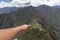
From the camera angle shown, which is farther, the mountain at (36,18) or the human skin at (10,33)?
the mountain at (36,18)

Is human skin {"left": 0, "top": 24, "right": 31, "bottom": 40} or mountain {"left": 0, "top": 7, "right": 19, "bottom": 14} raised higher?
human skin {"left": 0, "top": 24, "right": 31, "bottom": 40}

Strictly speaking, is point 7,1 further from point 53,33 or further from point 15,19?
point 53,33

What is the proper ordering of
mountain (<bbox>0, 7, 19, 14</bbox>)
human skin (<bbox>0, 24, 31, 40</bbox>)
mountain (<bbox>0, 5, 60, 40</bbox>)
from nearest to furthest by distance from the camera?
human skin (<bbox>0, 24, 31, 40</bbox>) < mountain (<bbox>0, 5, 60, 40</bbox>) < mountain (<bbox>0, 7, 19, 14</bbox>)

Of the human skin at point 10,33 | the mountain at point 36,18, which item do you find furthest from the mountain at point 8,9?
the human skin at point 10,33

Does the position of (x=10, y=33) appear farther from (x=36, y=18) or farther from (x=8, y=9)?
(x=8, y=9)

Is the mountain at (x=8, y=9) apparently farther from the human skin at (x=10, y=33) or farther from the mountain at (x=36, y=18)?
Answer: the human skin at (x=10, y=33)

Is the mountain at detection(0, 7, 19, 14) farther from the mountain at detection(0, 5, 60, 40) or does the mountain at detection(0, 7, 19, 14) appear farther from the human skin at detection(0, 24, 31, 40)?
the human skin at detection(0, 24, 31, 40)

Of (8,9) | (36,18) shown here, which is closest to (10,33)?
(36,18)

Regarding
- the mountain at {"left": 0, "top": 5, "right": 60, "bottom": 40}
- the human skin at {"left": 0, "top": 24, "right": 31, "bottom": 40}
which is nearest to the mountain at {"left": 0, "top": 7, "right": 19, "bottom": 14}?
the mountain at {"left": 0, "top": 5, "right": 60, "bottom": 40}
